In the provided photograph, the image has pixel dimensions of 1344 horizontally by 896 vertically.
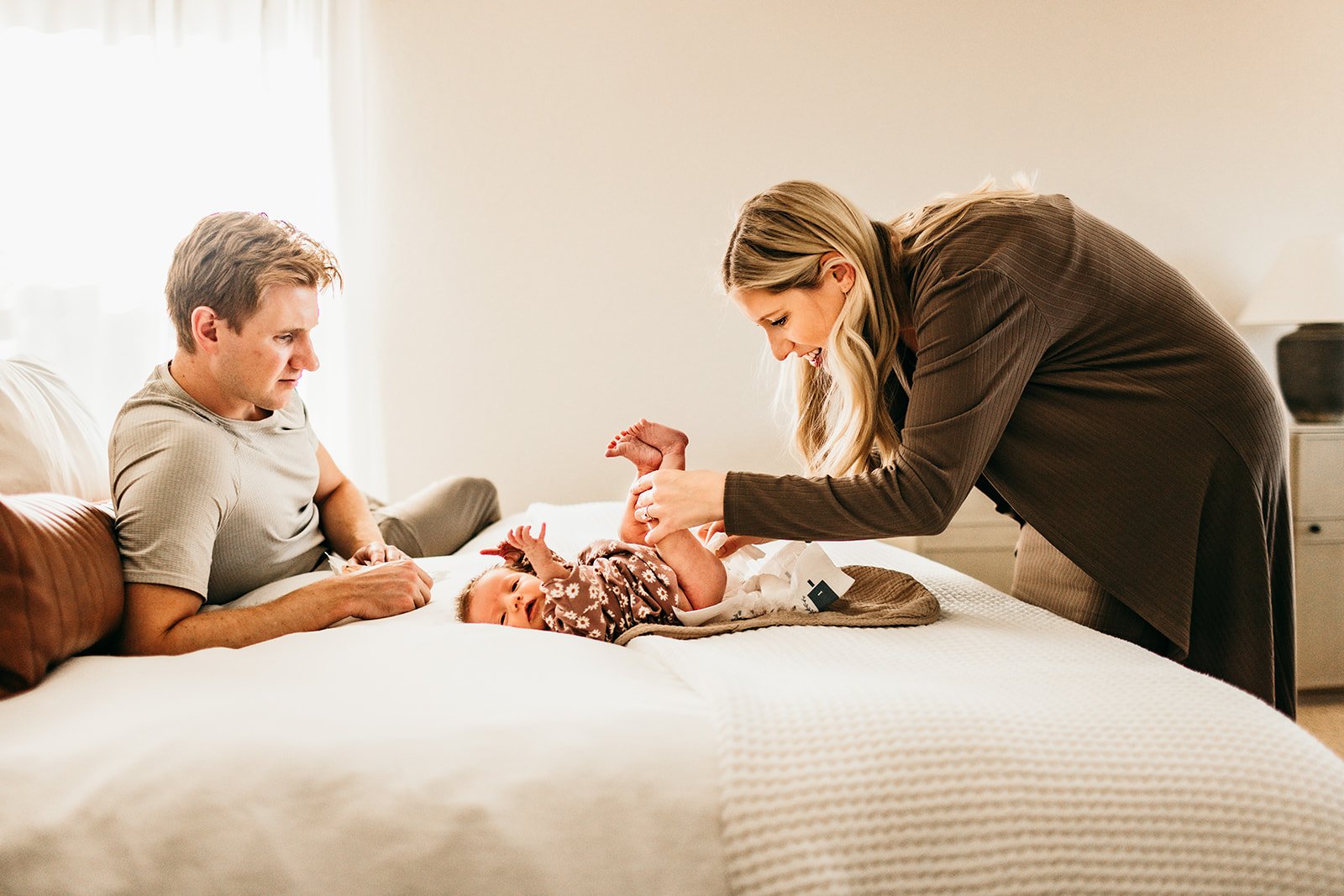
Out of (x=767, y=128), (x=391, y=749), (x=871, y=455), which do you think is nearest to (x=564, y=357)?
(x=767, y=128)

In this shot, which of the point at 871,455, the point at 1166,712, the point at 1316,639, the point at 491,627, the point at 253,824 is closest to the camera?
the point at 253,824

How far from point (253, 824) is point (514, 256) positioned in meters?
2.44

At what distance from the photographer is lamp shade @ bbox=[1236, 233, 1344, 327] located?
276 centimetres

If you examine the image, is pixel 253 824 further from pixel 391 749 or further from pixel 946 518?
pixel 946 518

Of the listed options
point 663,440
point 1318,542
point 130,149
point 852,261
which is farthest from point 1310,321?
point 130,149

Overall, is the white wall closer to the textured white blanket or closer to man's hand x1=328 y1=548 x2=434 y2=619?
man's hand x1=328 y1=548 x2=434 y2=619

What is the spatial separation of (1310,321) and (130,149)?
358cm

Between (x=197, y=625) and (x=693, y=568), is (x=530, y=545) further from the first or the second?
(x=197, y=625)

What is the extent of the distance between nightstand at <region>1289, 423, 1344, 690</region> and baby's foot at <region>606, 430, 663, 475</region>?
2.10 meters

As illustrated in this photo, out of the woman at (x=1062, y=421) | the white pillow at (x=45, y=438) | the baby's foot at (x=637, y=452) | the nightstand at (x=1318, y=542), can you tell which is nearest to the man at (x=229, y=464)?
the white pillow at (x=45, y=438)

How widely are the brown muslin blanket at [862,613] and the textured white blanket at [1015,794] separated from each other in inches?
11.7

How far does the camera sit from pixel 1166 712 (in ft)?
3.07

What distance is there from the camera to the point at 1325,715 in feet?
8.39

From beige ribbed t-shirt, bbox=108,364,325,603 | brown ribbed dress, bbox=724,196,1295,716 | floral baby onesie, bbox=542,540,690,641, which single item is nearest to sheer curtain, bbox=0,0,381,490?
beige ribbed t-shirt, bbox=108,364,325,603
